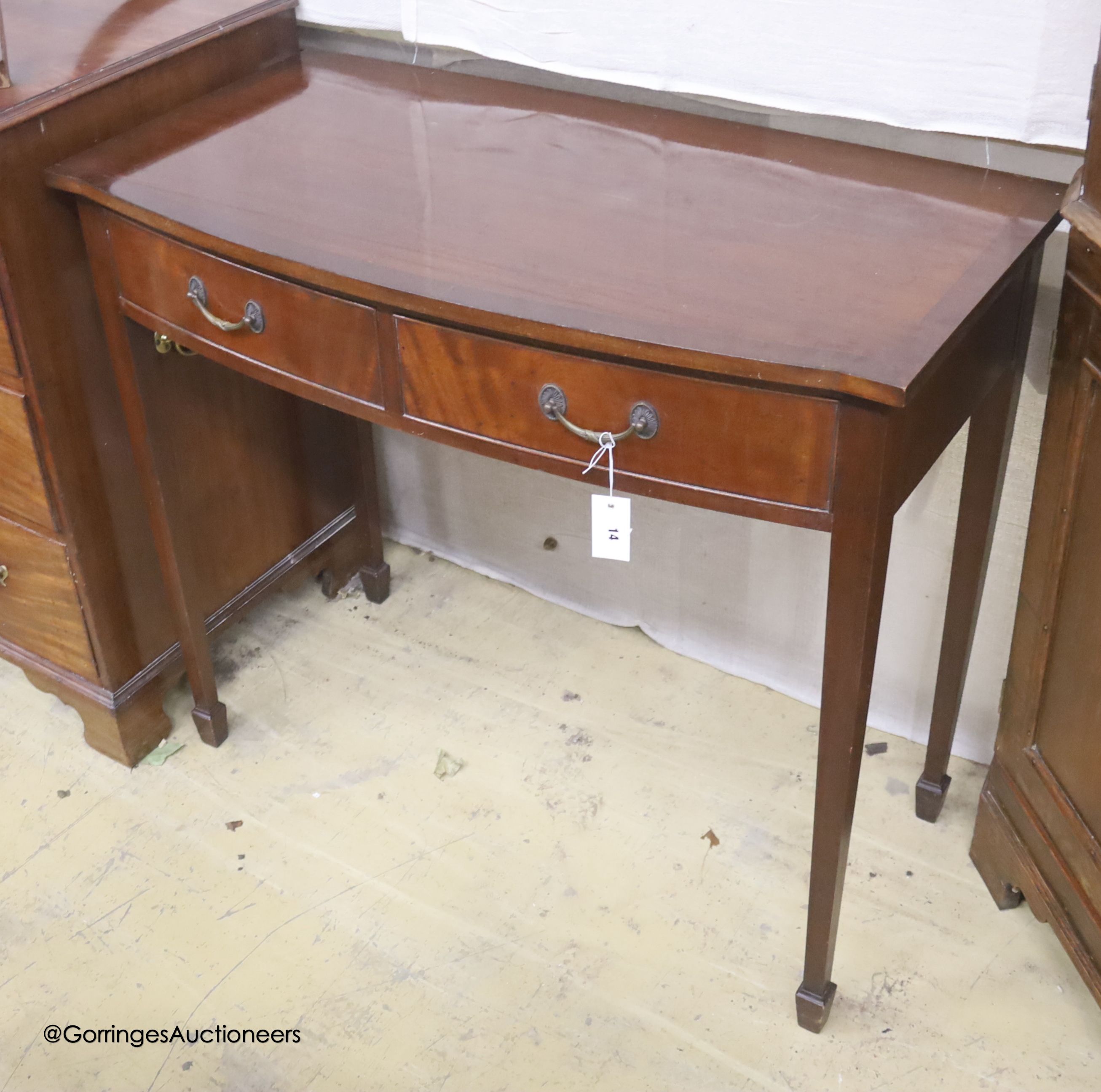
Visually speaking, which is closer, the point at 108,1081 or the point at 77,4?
the point at 108,1081

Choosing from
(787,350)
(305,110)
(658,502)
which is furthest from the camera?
(658,502)

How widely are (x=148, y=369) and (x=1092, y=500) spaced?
1.14 metres

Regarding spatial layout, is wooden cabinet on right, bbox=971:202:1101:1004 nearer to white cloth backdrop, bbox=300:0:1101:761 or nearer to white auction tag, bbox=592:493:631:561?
white cloth backdrop, bbox=300:0:1101:761

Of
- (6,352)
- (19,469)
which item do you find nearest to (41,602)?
(19,469)

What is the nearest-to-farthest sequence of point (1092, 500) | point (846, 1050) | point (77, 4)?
1. point (1092, 500)
2. point (846, 1050)
3. point (77, 4)

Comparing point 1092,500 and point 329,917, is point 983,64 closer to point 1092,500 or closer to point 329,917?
point 1092,500

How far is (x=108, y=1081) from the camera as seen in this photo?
5.01 feet

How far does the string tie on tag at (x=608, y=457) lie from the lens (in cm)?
121

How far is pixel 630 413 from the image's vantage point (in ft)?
3.92

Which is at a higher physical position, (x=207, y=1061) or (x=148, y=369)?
(x=148, y=369)

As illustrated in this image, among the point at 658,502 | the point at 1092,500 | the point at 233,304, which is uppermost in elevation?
the point at 233,304

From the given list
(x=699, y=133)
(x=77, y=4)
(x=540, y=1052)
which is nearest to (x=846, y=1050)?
(x=540, y=1052)

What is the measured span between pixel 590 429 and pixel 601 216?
26cm

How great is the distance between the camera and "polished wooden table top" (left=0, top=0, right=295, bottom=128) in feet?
5.00
